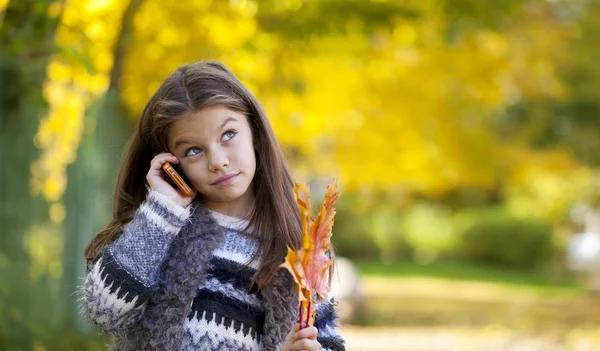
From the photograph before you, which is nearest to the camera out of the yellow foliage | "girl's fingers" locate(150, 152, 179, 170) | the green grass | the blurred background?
"girl's fingers" locate(150, 152, 179, 170)

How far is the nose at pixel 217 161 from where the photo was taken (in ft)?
7.60

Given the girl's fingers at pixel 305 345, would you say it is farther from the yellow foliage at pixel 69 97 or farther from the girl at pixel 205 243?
the yellow foliage at pixel 69 97

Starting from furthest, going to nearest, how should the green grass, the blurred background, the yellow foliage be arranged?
the green grass < the yellow foliage < the blurred background

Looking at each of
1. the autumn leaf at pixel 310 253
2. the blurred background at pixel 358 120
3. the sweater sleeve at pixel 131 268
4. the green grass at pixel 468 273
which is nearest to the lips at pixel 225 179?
the sweater sleeve at pixel 131 268

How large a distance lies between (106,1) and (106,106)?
1.26 m

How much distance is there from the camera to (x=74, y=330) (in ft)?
22.1

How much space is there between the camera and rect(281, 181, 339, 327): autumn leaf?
212 cm

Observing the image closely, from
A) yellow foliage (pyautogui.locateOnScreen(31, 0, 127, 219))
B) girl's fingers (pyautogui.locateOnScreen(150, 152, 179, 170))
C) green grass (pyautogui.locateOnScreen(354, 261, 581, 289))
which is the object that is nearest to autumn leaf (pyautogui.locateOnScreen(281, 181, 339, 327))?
girl's fingers (pyautogui.locateOnScreen(150, 152, 179, 170))

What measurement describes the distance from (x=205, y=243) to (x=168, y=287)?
0.14 meters

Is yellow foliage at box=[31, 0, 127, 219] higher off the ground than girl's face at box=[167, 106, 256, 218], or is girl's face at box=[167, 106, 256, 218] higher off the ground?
yellow foliage at box=[31, 0, 127, 219]

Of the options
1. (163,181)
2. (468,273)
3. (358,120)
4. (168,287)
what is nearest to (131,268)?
(168,287)

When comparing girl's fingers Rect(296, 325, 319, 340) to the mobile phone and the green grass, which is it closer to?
the mobile phone

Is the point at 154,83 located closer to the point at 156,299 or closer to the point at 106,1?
the point at 106,1

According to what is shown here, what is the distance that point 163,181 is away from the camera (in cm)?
238
